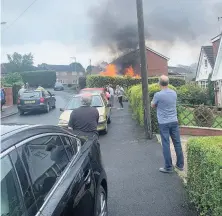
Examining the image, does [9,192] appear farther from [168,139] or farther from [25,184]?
[168,139]

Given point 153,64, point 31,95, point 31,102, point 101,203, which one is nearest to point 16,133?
point 101,203

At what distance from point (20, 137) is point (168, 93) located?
12.4 ft

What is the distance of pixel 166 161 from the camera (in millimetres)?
5492

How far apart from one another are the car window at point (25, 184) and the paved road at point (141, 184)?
220 centimetres

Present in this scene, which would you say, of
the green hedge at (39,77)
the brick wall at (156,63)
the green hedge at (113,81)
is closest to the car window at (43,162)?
the green hedge at (113,81)

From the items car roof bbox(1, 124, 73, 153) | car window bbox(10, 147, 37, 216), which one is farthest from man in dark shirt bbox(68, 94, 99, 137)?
car window bbox(10, 147, 37, 216)

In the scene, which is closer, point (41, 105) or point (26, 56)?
point (41, 105)

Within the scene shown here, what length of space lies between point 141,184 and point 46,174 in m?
3.00

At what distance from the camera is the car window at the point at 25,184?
Result: 1.91m

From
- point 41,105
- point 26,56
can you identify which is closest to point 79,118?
point 41,105

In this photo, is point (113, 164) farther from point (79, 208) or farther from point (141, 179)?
point (79, 208)

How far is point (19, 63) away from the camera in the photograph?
7281cm

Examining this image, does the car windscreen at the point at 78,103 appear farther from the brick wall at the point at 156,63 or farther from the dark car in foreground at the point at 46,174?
the brick wall at the point at 156,63

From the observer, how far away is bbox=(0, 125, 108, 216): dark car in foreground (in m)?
1.90
